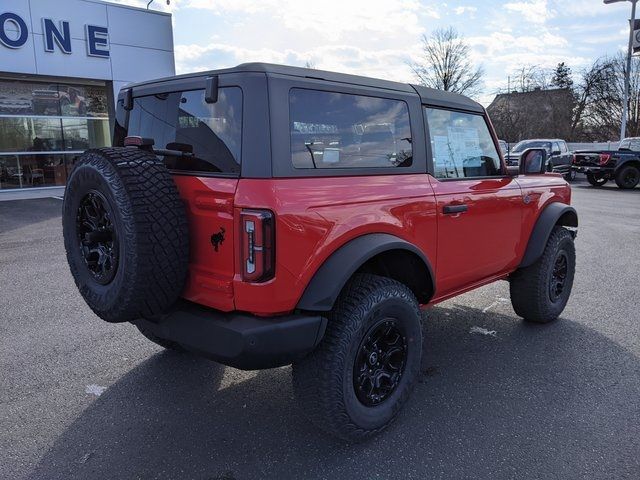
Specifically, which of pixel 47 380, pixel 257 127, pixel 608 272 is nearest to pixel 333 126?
pixel 257 127

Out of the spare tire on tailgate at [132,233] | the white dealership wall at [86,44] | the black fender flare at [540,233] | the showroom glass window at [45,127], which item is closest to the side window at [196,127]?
the spare tire on tailgate at [132,233]

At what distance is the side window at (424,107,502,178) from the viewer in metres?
3.36

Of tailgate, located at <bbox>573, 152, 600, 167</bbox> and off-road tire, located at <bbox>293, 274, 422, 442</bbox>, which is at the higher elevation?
tailgate, located at <bbox>573, 152, 600, 167</bbox>

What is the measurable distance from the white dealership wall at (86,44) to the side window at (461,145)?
553 inches

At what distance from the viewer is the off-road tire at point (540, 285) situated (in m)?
4.25

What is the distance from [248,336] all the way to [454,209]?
1.68 meters

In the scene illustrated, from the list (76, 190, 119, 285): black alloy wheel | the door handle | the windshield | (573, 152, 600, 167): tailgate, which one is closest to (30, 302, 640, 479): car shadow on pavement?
(76, 190, 119, 285): black alloy wheel

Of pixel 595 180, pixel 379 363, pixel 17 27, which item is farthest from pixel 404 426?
pixel 595 180

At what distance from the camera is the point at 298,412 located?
3.05 meters

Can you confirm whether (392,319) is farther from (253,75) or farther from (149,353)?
(149,353)

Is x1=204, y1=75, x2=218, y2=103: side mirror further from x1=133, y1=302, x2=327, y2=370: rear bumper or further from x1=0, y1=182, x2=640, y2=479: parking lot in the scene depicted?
x1=0, y1=182, x2=640, y2=479: parking lot

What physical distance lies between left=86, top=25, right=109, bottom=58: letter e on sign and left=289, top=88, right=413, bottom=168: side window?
47.9 ft

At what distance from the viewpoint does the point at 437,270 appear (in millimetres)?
3211

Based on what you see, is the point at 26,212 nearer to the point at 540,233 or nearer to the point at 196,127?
the point at 196,127
